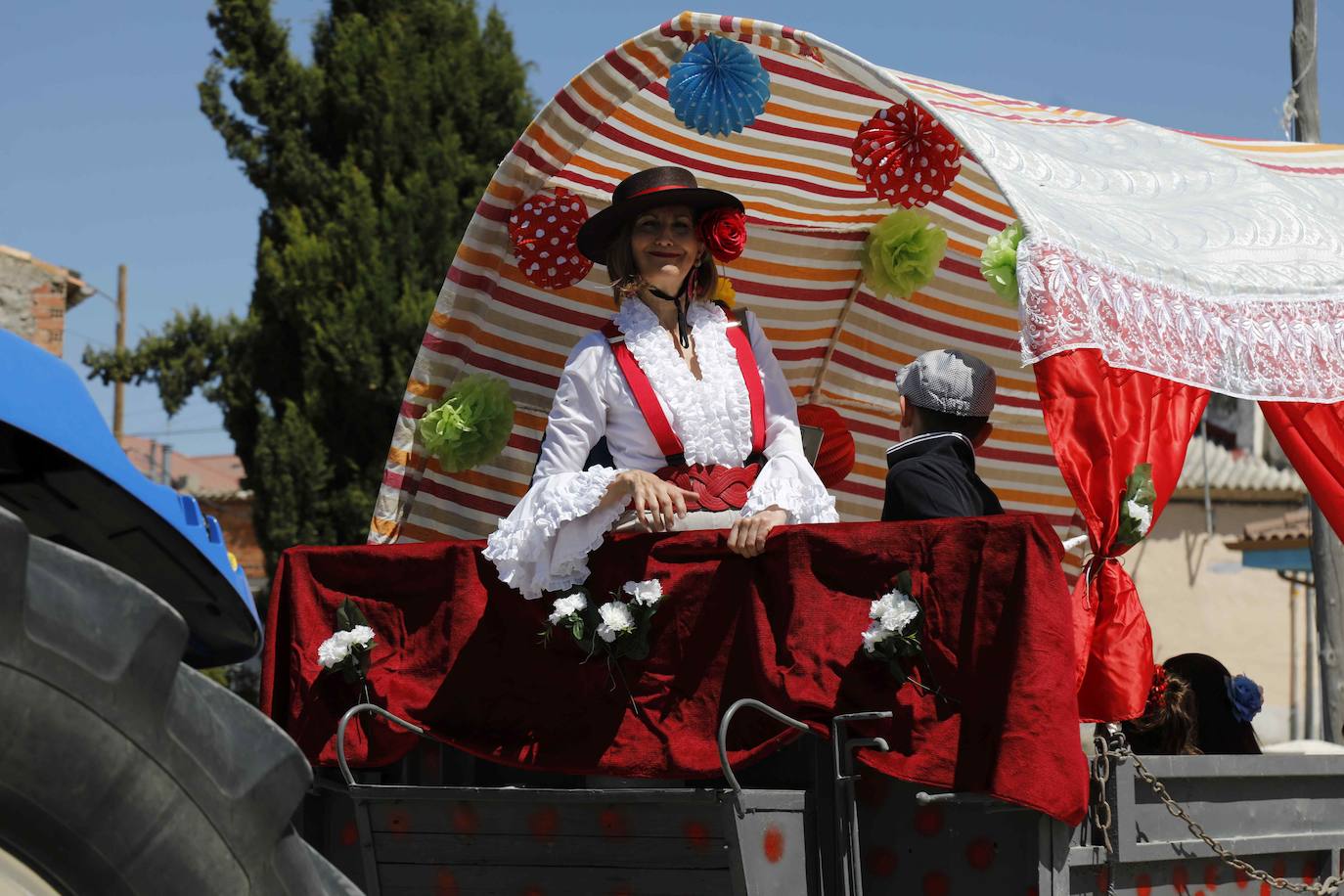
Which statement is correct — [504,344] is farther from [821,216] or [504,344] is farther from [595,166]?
[821,216]

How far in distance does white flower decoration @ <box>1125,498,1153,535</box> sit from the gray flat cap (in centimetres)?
51

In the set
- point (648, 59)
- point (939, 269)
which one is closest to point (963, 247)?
point (939, 269)

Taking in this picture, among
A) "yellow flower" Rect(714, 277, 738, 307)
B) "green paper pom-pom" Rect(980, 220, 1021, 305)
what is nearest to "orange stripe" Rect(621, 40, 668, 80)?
"yellow flower" Rect(714, 277, 738, 307)

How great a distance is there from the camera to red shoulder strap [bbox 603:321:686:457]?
4.18 metres

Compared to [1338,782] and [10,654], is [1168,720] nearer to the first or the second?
[1338,782]

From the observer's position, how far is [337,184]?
1484 centimetres

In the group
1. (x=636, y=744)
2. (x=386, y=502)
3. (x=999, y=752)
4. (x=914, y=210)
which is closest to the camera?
(x=999, y=752)

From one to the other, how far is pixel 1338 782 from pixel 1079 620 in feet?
3.71

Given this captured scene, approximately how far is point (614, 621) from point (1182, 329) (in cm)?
171

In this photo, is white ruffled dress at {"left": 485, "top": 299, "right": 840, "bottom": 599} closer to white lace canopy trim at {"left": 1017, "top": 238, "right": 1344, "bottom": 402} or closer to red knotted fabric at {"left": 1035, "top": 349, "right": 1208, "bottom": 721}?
red knotted fabric at {"left": 1035, "top": 349, "right": 1208, "bottom": 721}

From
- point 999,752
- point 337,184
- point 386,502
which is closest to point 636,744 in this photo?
point 999,752

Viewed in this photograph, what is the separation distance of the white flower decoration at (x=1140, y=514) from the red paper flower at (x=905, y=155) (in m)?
2.09

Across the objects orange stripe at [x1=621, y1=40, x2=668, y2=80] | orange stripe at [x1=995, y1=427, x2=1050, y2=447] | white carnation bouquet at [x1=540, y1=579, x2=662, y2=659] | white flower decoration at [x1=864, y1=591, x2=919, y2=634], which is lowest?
white carnation bouquet at [x1=540, y1=579, x2=662, y2=659]

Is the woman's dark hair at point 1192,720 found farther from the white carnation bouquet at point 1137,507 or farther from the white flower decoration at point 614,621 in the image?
the white flower decoration at point 614,621
